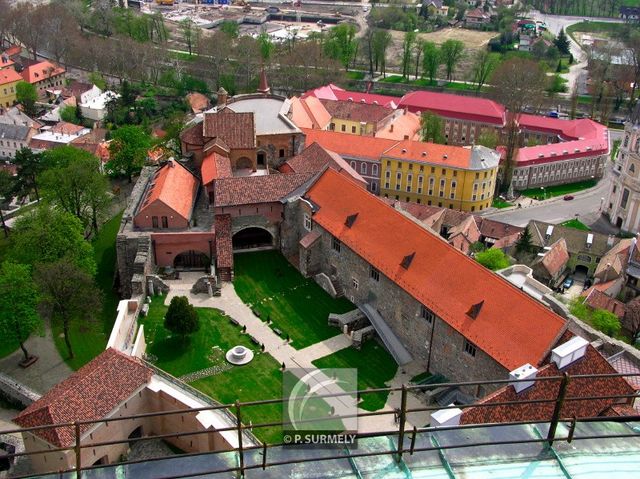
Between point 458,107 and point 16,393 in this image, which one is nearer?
point 16,393

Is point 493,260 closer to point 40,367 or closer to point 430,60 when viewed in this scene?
point 40,367

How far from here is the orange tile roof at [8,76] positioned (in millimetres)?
95725

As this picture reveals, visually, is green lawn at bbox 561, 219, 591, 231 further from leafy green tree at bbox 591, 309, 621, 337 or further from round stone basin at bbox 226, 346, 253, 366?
round stone basin at bbox 226, 346, 253, 366

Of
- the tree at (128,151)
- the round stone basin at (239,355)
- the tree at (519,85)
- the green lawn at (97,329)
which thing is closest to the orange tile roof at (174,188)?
the green lawn at (97,329)

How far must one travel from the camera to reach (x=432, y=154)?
67.1 meters

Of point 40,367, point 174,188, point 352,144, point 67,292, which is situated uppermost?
point 174,188

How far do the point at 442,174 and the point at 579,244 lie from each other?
15.8 meters

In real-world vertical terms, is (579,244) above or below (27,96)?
Answer: below

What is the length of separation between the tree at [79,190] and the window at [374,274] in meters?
24.6

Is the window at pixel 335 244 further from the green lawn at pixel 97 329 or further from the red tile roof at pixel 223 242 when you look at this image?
the green lawn at pixel 97 329

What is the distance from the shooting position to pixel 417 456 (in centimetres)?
981

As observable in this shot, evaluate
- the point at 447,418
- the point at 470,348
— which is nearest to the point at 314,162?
the point at 470,348

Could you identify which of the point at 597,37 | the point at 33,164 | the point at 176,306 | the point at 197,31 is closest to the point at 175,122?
the point at 33,164

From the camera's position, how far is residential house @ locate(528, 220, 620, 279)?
184 feet
